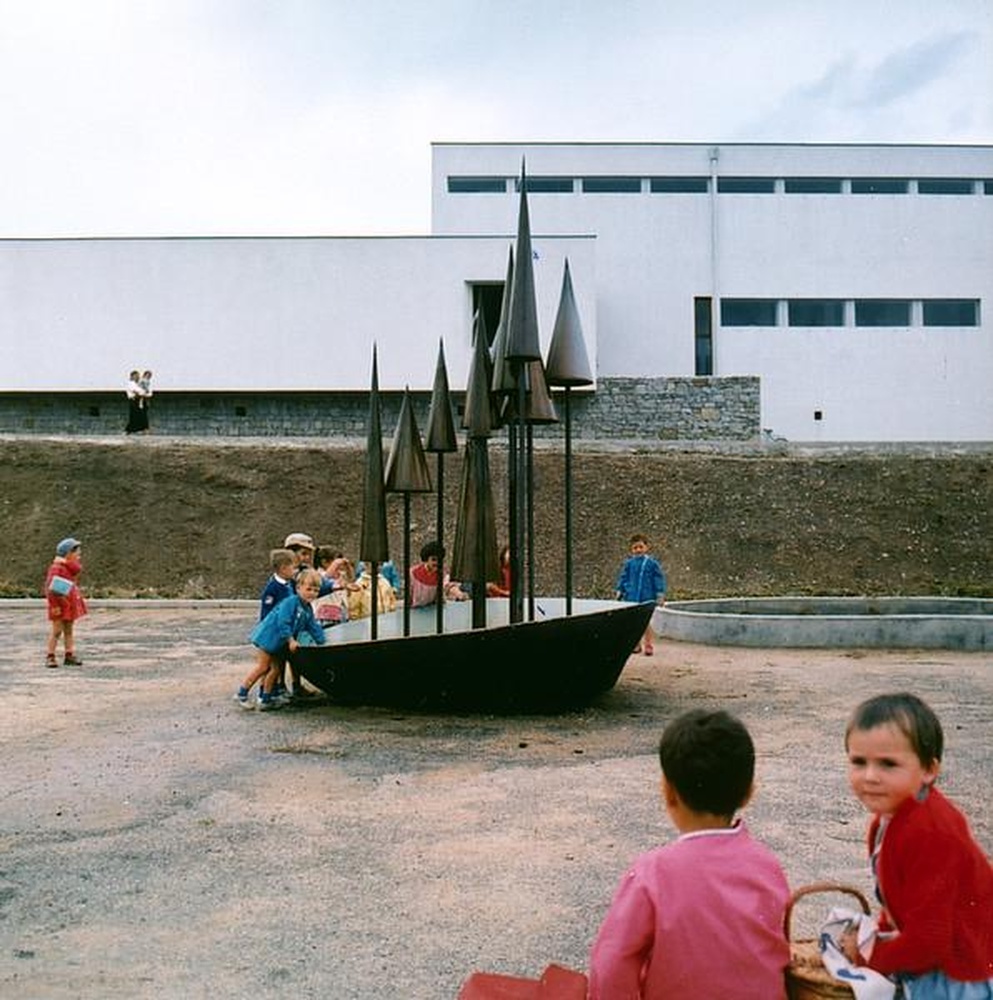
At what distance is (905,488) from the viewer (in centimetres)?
2897

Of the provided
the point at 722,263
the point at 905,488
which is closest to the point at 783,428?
the point at 722,263

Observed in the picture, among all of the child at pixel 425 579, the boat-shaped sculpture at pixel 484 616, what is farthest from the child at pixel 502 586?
the boat-shaped sculpture at pixel 484 616

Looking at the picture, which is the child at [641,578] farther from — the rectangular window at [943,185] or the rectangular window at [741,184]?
the rectangular window at [943,185]

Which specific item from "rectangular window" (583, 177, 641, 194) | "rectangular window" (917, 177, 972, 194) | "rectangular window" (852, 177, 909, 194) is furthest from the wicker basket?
"rectangular window" (917, 177, 972, 194)

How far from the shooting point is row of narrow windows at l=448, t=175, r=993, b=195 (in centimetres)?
4072

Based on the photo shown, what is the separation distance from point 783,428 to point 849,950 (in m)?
37.5

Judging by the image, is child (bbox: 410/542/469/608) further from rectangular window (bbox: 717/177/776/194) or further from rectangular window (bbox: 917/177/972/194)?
rectangular window (bbox: 917/177/972/194)

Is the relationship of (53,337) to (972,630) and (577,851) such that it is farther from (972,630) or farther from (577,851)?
(577,851)

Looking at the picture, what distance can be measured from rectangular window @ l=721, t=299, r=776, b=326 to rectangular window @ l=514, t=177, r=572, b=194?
7309mm

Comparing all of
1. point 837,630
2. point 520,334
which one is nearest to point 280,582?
point 520,334

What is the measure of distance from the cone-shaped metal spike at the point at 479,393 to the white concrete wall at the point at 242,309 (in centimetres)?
2506

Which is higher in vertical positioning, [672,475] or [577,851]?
[672,475]

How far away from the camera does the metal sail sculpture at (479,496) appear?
31.7 feet

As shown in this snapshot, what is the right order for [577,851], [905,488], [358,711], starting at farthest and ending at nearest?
[905,488] → [358,711] → [577,851]
